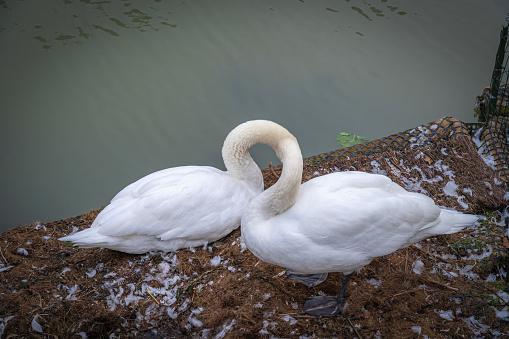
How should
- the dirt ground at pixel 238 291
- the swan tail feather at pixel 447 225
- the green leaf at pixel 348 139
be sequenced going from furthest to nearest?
the green leaf at pixel 348 139 → the dirt ground at pixel 238 291 → the swan tail feather at pixel 447 225

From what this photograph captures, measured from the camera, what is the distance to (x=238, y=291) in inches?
131

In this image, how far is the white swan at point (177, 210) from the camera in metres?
3.56

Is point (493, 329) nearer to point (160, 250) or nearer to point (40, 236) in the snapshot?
point (160, 250)

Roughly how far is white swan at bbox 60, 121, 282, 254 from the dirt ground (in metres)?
0.20

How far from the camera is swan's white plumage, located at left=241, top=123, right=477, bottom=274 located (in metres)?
2.71

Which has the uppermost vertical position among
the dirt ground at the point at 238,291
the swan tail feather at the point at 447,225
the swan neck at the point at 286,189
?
the swan neck at the point at 286,189

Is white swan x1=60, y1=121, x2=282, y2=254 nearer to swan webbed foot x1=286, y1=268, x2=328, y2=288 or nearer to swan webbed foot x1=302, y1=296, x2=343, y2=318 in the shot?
swan webbed foot x1=286, y1=268, x2=328, y2=288

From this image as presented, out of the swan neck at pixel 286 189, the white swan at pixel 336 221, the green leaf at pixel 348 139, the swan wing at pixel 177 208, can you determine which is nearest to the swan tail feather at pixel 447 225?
the white swan at pixel 336 221

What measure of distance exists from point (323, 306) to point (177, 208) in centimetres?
154

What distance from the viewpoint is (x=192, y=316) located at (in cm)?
323

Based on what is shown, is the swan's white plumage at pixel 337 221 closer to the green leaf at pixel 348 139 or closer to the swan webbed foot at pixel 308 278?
the swan webbed foot at pixel 308 278

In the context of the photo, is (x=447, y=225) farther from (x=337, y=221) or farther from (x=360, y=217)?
(x=337, y=221)

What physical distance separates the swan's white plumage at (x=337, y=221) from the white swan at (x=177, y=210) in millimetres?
712

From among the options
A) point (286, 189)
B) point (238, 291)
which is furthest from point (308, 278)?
point (286, 189)
